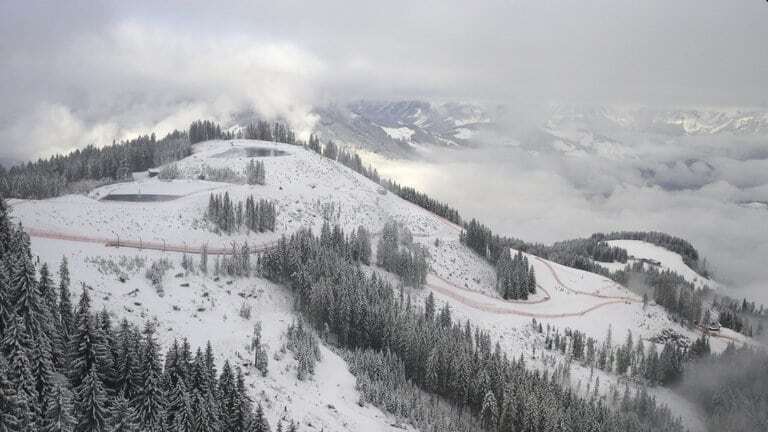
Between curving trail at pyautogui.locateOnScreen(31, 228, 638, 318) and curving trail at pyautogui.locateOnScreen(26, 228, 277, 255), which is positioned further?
curving trail at pyautogui.locateOnScreen(31, 228, 638, 318)

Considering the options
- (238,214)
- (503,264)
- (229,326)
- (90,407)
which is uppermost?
(238,214)

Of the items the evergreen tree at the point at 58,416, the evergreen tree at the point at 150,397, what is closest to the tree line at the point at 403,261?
the evergreen tree at the point at 150,397

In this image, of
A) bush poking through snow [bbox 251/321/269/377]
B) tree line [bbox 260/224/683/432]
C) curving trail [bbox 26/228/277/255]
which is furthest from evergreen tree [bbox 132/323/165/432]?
curving trail [bbox 26/228/277/255]

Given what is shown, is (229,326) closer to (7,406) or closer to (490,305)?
(7,406)

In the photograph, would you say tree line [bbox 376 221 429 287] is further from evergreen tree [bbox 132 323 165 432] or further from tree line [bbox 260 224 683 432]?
evergreen tree [bbox 132 323 165 432]

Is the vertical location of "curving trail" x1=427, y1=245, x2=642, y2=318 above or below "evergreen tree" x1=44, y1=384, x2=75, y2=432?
below

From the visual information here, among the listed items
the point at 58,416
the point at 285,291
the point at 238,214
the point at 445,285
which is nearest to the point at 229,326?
the point at 285,291

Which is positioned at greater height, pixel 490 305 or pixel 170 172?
pixel 170 172

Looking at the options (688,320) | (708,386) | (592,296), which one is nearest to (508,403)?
(708,386)
